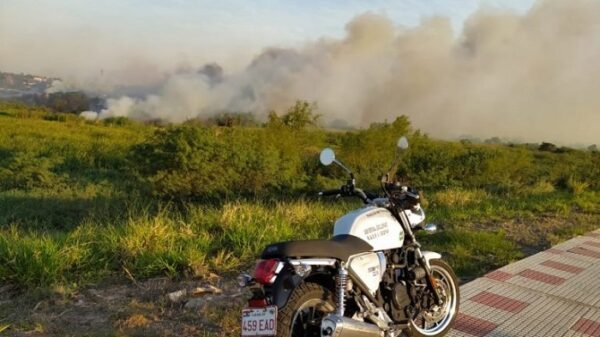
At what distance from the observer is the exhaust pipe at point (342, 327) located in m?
3.02

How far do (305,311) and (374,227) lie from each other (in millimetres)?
772

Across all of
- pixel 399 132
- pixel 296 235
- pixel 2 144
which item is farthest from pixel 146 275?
pixel 2 144

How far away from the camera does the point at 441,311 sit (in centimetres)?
423

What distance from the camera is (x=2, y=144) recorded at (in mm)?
39406

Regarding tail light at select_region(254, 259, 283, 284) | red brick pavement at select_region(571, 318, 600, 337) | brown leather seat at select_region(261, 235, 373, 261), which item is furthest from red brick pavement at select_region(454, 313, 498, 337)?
tail light at select_region(254, 259, 283, 284)

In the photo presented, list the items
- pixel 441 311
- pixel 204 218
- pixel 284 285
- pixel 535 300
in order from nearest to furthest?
pixel 284 285, pixel 441 311, pixel 535 300, pixel 204 218

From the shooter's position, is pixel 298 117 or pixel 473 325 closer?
pixel 473 325

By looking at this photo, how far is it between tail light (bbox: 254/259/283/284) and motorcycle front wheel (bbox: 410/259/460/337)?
4.71 ft

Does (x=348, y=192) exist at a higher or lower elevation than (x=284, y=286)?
higher

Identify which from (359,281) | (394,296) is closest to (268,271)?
(359,281)

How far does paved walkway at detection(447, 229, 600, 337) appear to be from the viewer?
446 centimetres

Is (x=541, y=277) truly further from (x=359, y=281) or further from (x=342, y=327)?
(x=342, y=327)

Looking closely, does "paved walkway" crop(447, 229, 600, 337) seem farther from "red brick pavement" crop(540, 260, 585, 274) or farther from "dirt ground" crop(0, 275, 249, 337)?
"dirt ground" crop(0, 275, 249, 337)

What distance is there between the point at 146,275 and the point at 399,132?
74.1 ft
